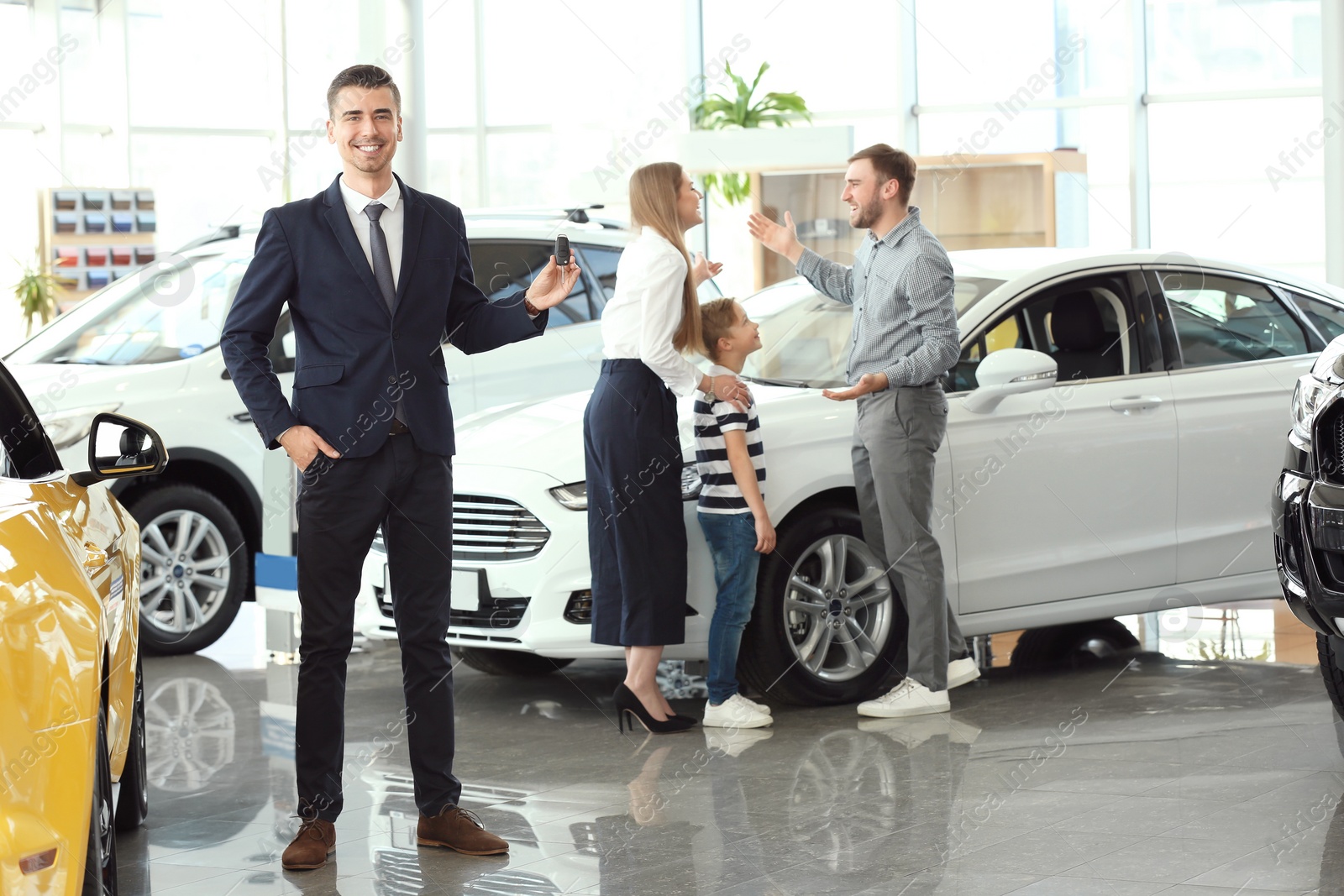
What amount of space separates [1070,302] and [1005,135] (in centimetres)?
895

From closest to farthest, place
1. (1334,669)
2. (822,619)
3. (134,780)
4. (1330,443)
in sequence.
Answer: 1. (1330,443)
2. (134,780)
3. (1334,669)
4. (822,619)

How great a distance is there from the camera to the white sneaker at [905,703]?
5.27 meters

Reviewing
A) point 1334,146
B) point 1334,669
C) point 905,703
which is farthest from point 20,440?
point 1334,146

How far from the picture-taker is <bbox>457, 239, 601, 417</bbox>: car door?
23.4ft

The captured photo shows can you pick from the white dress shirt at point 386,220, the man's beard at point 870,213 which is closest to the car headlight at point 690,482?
the man's beard at point 870,213

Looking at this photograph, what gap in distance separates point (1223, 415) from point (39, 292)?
11478 millimetres

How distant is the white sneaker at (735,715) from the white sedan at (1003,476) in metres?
0.16

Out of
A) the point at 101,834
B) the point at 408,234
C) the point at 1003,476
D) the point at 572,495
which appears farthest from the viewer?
the point at 1003,476

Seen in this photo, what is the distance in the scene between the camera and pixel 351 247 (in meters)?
3.81

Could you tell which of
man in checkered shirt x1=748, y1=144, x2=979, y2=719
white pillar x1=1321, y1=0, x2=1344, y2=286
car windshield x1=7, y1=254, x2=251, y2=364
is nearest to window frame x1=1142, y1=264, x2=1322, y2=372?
man in checkered shirt x1=748, y1=144, x2=979, y2=719

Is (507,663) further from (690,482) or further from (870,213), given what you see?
(870,213)

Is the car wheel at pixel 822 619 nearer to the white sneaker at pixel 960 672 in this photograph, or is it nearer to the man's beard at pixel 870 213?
the white sneaker at pixel 960 672

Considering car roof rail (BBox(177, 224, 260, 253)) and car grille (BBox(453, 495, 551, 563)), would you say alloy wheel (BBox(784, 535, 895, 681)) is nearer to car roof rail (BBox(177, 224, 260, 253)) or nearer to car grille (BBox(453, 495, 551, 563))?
car grille (BBox(453, 495, 551, 563))

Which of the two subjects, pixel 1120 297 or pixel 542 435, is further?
pixel 1120 297
